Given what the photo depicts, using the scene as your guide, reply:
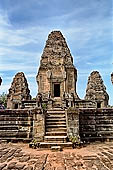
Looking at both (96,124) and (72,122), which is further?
(96,124)

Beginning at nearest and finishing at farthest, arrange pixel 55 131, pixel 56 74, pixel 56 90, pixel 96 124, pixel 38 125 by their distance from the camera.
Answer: pixel 38 125, pixel 55 131, pixel 96 124, pixel 56 74, pixel 56 90

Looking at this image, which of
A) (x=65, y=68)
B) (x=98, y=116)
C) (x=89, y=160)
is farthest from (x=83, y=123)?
(x=65, y=68)

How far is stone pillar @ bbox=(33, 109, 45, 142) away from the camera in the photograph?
279 inches

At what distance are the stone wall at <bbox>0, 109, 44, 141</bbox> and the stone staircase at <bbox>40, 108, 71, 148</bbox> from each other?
478 mm

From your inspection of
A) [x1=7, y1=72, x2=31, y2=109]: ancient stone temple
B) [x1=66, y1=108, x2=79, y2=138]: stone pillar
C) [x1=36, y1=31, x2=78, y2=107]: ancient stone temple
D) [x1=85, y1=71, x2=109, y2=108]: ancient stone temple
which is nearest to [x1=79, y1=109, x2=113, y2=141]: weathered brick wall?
[x1=66, y1=108, x2=79, y2=138]: stone pillar

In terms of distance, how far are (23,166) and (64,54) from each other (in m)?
15.2

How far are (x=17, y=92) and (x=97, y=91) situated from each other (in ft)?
41.6

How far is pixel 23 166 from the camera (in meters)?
3.95

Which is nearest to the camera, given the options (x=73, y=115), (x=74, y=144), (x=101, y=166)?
(x=101, y=166)

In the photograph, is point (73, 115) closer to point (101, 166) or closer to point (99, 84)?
point (101, 166)

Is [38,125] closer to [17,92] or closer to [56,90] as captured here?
[56,90]

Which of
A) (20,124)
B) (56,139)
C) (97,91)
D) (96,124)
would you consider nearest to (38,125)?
(56,139)

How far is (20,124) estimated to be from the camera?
8.27 metres

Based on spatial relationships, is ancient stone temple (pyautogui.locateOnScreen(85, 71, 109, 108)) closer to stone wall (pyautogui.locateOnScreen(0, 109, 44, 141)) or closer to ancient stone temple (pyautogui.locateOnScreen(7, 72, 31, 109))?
ancient stone temple (pyautogui.locateOnScreen(7, 72, 31, 109))
